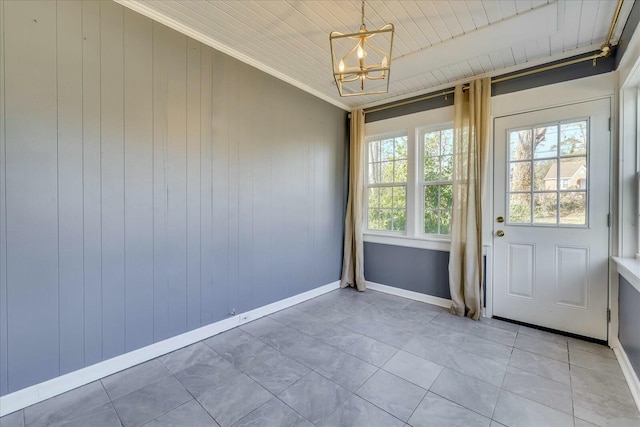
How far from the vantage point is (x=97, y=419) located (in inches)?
61.6

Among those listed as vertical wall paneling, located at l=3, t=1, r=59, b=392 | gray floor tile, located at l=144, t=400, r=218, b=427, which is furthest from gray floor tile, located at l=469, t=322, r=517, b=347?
vertical wall paneling, located at l=3, t=1, r=59, b=392

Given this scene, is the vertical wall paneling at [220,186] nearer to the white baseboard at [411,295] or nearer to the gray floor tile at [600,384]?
the white baseboard at [411,295]

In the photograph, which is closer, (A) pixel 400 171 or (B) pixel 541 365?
(B) pixel 541 365

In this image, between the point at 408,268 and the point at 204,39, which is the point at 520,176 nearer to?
the point at 408,268

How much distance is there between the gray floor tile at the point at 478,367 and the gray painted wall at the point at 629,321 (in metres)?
0.81

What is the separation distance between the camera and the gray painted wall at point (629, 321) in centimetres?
184

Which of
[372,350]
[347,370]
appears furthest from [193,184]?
[372,350]

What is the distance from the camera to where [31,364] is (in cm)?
169

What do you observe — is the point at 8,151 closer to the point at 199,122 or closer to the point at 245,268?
the point at 199,122

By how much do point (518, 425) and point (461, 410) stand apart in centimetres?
29

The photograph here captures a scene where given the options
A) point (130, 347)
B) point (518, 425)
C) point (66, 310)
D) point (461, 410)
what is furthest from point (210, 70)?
point (518, 425)

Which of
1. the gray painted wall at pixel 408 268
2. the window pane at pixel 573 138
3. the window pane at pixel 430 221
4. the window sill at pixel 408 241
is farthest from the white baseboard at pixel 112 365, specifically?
the window pane at pixel 573 138

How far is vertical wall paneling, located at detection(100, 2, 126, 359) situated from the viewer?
→ 1928 millimetres

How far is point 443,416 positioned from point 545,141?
270 centimetres
